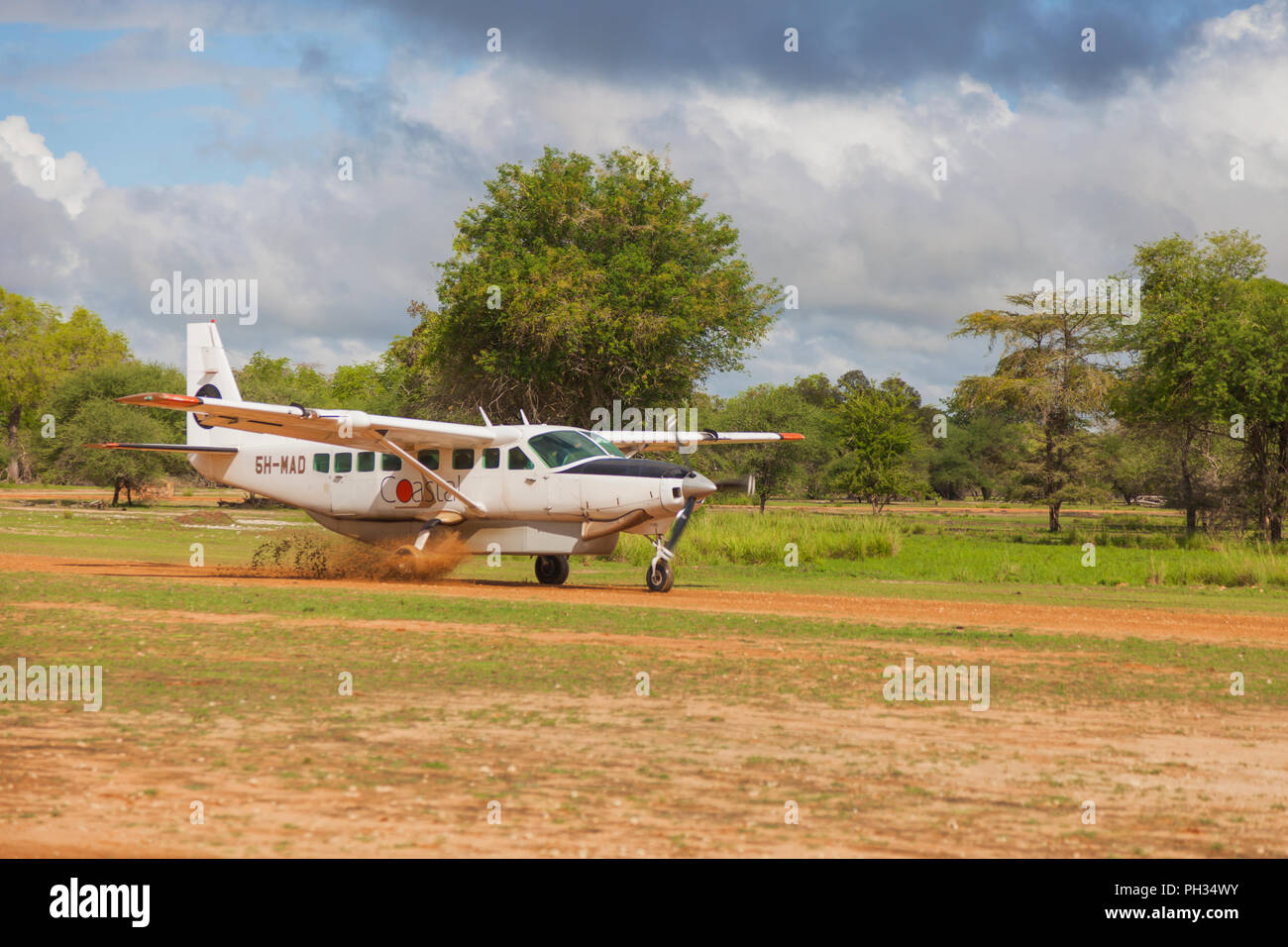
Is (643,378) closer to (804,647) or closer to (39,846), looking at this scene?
(804,647)

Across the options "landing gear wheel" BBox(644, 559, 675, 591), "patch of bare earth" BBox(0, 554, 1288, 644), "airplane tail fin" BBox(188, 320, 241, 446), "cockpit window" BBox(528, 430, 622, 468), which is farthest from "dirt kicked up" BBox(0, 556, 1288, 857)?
"airplane tail fin" BBox(188, 320, 241, 446)

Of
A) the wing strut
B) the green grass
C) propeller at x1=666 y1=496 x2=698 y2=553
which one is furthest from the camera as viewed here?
the wing strut

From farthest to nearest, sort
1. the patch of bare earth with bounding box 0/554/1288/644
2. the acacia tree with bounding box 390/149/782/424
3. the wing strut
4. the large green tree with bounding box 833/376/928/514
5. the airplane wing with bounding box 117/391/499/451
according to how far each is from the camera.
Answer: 1. the large green tree with bounding box 833/376/928/514
2. the acacia tree with bounding box 390/149/782/424
3. the wing strut
4. the airplane wing with bounding box 117/391/499/451
5. the patch of bare earth with bounding box 0/554/1288/644

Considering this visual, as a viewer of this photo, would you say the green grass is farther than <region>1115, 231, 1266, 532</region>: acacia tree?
No

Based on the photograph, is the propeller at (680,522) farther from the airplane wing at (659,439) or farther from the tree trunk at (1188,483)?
the tree trunk at (1188,483)

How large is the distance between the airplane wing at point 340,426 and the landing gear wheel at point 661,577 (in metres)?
4.14

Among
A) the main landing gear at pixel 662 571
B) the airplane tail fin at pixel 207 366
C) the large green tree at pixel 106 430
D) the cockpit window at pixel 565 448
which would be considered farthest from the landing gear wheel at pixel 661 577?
the large green tree at pixel 106 430

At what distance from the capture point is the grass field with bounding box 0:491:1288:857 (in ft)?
19.9

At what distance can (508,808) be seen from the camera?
6402mm

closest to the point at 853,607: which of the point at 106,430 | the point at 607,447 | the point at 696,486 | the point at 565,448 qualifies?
the point at 696,486

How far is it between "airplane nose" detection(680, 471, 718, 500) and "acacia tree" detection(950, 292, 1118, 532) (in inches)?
1660

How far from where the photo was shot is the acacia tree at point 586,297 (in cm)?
4069

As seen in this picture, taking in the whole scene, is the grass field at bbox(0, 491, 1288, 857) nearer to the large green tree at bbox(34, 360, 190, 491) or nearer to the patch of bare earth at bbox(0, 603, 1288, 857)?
the patch of bare earth at bbox(0, 603, 1288, 857)

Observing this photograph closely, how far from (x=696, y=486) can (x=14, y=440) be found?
107m
